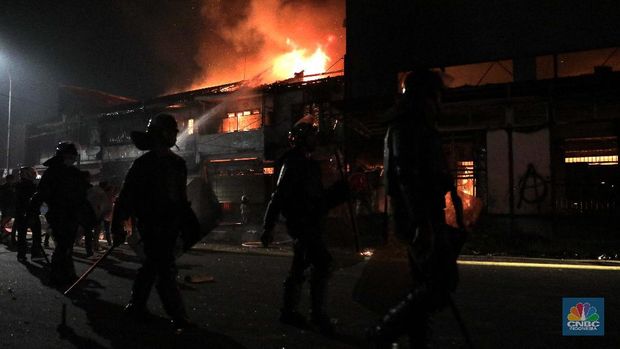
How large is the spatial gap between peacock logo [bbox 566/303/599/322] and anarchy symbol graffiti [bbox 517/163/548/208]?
1076cm

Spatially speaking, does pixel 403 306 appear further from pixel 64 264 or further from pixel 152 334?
pixel 64 264

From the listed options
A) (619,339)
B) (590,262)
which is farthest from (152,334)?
(590,262)

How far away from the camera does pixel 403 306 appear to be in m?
2.62

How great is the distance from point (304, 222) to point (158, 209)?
1244 mm

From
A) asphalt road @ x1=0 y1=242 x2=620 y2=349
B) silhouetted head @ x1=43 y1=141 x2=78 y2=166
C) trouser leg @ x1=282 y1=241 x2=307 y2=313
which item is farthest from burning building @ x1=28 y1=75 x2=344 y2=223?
trouser leg @ x1=282 y1=241 x2=307 y2=313

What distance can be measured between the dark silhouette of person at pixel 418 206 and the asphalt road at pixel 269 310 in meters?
0.77

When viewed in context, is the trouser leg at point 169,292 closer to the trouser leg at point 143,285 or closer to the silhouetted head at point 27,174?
the trouser leg at point 143,285

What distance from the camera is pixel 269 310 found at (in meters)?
4.57

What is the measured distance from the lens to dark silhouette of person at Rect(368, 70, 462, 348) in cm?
252

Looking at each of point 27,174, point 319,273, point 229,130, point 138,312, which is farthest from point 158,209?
point 229,130

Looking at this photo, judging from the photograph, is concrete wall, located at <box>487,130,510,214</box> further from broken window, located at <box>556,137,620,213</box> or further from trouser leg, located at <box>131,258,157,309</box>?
trouser leg, located at <box>131,258,157,309</box>

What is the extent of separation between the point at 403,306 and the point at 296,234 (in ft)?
5.08

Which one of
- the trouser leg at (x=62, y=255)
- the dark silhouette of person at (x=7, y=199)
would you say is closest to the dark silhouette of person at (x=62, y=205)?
the trouser leg at (x=62, y=255)

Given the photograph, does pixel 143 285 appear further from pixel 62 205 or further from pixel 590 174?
pixel 590 174
